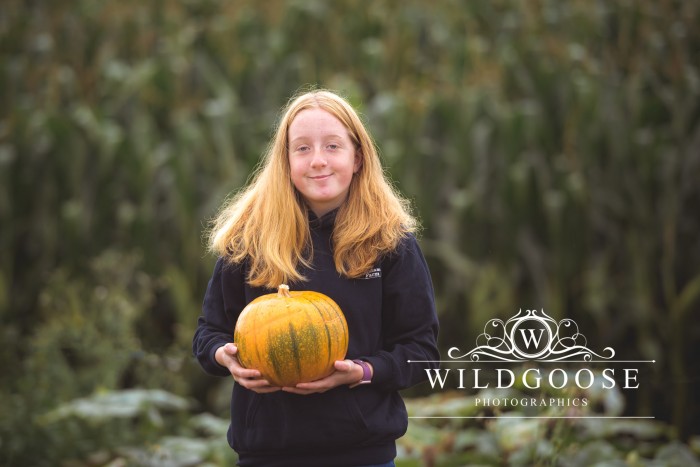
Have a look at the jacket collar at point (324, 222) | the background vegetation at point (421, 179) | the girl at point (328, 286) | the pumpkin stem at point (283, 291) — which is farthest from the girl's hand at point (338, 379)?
the background vegetation at point (421, 179)

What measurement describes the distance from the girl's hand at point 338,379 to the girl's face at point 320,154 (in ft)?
1.21

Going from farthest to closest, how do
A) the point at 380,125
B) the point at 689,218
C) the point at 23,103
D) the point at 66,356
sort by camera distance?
1. the point at 23,103
2. the point at 380,125
3. the point at 689,218
4. the point at 66,356

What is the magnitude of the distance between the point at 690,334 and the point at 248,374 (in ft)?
12.2

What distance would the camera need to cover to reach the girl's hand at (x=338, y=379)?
176 centimetres

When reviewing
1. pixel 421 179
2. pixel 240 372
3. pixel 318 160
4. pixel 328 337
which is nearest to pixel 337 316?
pixel 328 337

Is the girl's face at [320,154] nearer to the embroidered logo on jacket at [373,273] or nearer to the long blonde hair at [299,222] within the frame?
the long blonde hair at [299,222]

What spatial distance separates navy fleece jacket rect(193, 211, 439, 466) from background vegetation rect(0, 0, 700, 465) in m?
1.89

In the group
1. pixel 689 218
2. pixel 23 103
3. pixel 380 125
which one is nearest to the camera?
pixel 689 218

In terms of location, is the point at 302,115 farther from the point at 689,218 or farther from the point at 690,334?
the point at 689,218

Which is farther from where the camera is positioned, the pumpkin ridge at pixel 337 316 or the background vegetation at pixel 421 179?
the background vegetation at pixel 421 179

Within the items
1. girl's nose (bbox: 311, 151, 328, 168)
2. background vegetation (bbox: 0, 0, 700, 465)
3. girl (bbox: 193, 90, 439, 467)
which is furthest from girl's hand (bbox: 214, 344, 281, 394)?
background vegetation (bbox: 0, 0, 700, 465)

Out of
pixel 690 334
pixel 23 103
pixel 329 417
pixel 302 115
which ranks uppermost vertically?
pixel 23 103

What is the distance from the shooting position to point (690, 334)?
487 cm

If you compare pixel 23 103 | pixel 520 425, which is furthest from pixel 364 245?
pixel 23 103
